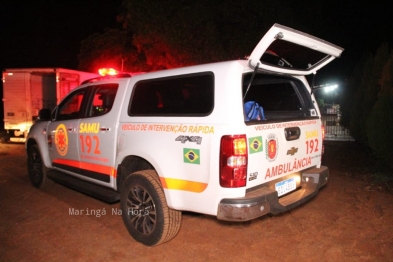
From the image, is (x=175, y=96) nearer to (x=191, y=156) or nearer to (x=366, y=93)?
(x=191, y=156)

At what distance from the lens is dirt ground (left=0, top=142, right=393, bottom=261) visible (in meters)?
3.77

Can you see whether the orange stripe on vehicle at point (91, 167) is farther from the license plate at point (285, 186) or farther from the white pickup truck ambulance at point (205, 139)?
the license plate at point (285, 186)

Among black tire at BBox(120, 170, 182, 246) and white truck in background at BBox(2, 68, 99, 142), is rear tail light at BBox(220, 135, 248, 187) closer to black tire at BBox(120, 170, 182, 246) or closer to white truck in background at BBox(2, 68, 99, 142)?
black tire at BBox(120, 170, 182, 246)

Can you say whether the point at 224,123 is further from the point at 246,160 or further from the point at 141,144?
the point at 141,144

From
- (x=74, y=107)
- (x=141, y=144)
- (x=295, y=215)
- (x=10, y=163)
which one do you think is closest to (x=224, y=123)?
(x=141, y=144)

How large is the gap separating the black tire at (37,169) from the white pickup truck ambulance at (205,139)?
46.3 inches

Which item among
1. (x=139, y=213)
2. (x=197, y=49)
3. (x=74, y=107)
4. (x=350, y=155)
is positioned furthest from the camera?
(x=197, y=49)

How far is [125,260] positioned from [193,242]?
844mm

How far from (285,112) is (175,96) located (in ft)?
5.35

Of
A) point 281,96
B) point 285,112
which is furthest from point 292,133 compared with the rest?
point 281,96

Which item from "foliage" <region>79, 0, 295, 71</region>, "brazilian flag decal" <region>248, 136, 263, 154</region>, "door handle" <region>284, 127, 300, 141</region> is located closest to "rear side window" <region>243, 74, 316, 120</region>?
"door handle" <region>284, 127, 300, 141</region>

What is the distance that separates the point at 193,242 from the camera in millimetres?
4109

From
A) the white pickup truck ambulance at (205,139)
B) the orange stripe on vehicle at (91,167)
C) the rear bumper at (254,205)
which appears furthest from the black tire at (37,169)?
the rear bumper at (254,205)

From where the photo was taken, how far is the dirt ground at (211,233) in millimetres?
3770
